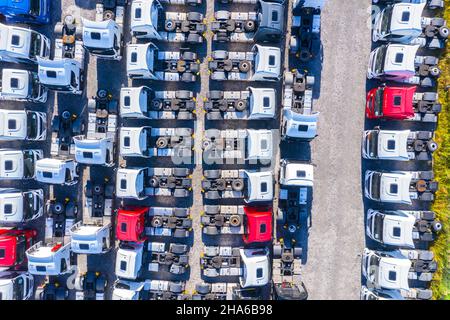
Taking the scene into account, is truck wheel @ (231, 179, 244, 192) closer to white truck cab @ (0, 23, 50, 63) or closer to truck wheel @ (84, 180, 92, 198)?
truck wheel @ (84, 180, 92, 198)

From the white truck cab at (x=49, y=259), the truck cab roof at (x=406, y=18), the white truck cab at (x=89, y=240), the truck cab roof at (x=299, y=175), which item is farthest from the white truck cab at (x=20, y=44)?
the truck cab roof at (x=406, y=18)

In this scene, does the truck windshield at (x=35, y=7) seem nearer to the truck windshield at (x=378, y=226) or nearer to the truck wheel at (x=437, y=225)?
the truck windshield at (x=378, y=226)

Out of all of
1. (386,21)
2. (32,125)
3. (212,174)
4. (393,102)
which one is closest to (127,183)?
(212,174)

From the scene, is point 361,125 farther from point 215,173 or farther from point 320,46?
point 215,173

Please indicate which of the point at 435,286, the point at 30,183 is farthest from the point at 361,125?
the point at 30,183

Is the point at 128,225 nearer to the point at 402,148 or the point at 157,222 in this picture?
the point at 157,222

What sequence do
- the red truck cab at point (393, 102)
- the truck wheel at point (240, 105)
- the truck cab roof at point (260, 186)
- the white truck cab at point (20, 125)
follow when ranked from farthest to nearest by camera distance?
the truck wheel at point (240, 105), the white truck cab at point (20, 125), the truck cab roof at point (260, 186), the red truck cab at point (393, 102)
